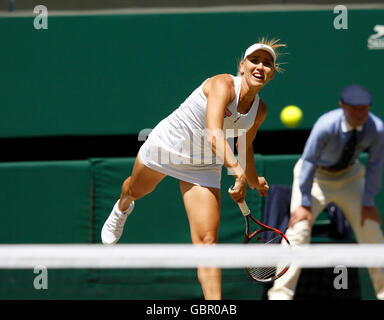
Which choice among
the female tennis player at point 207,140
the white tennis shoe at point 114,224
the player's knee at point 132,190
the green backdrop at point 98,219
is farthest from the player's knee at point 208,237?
the green backdrop at point 98,219

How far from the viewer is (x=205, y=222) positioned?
3.44 metres

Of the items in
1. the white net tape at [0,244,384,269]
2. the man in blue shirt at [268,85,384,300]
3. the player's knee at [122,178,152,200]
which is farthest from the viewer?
the man in blue shirt at [268,85,384,300]

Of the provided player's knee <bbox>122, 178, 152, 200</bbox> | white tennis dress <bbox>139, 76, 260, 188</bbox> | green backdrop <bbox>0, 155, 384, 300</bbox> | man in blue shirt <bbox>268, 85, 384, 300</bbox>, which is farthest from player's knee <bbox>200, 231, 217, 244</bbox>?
green backdrop <bbox>0, 155, 384, 300</bbox>

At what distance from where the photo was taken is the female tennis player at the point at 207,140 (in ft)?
11.2

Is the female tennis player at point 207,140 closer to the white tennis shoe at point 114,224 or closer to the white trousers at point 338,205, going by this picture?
the white tennis shoe at point 114,224

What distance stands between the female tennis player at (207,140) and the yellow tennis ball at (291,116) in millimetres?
1303

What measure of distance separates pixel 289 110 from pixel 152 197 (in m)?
1.16

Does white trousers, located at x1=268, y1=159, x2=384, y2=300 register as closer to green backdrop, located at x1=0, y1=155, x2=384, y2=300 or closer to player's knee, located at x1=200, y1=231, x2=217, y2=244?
green backdrop, located at x1=0, y1=155, x2=384, y2=300

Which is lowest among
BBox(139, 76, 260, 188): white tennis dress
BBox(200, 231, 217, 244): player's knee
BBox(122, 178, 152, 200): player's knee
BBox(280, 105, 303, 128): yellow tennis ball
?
BBox(200, 231, 217, 244): player's knee

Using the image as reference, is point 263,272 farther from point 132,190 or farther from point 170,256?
point 170,256

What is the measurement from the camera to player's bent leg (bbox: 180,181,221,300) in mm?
3379

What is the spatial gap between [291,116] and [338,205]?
0.80 meters
